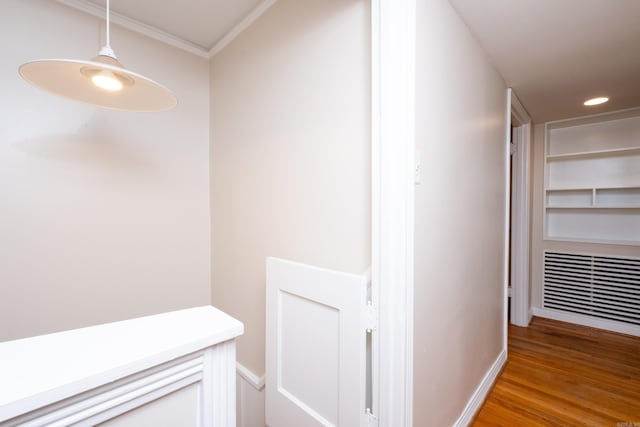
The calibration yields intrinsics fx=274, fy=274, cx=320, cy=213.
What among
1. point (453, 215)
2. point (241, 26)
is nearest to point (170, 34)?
point (241, 26)

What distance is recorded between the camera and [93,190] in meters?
1.86

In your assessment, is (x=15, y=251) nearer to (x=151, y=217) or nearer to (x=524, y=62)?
(x=151, y=217)

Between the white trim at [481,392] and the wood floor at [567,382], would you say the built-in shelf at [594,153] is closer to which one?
the wood floor at [567,382]

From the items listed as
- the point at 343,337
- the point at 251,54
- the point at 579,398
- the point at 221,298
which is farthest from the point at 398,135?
the point at 579,398

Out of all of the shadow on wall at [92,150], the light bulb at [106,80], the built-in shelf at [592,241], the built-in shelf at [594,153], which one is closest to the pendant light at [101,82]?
the light bulb at [106,80]

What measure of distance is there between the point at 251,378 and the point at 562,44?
2980 millimetres

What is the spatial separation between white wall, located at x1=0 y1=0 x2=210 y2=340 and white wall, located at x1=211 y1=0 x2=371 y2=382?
0.22 m

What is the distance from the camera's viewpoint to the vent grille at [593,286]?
273 centimetres

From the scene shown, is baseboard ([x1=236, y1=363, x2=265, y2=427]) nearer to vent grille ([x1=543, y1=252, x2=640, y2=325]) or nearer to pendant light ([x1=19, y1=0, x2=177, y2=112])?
pendant light ([x1=19, y1=0, x2=177, y2=112])

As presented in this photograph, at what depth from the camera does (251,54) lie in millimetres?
1902

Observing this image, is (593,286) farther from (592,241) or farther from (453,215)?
(453,215)

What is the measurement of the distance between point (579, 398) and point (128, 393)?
2706 millimetres

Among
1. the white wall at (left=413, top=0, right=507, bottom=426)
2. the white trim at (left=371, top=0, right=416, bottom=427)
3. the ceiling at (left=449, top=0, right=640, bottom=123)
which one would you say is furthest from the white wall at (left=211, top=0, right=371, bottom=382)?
the ceiling at (left=449, top=0, right=640, bottom=123)

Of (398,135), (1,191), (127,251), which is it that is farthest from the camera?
(127,251)
